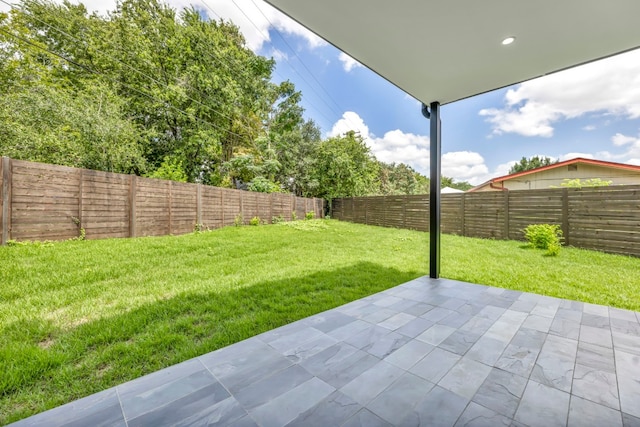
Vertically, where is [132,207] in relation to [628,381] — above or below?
above

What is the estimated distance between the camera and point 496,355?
4.89 feet

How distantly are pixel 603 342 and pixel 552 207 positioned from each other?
4.74 meters

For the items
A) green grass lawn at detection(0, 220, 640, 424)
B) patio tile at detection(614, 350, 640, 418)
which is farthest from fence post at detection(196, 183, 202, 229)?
patio tile at detection(614, 350, 640, 418)

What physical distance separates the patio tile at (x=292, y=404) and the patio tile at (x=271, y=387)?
29 mm

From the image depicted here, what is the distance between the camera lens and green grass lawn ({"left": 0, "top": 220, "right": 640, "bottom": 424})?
142 cm

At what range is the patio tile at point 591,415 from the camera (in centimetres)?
101

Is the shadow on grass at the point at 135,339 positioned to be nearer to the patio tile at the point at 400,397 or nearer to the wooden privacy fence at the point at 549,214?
the patio tile at the point at 400,397

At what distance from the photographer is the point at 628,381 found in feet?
4.15

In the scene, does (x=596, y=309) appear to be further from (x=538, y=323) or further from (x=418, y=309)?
(x=418, y=309)

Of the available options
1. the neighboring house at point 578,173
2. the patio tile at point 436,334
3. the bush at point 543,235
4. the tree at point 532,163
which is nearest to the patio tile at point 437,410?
the patio tile at point 436,334

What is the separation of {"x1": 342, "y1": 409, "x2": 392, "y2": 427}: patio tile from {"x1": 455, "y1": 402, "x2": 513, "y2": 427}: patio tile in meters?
0.30

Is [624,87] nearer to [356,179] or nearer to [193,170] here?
[356,179]

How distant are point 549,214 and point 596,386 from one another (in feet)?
17.6

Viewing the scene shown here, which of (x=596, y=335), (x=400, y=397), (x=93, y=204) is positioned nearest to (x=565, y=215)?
(x=596, y=335)
